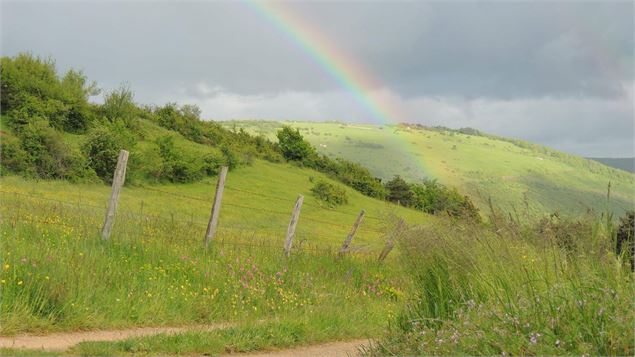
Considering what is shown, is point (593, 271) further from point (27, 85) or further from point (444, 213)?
point (27, 85)

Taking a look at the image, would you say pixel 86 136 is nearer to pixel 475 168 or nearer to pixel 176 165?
pixel 176 165

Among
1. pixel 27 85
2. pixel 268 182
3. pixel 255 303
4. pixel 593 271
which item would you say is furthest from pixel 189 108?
pixel 593 271

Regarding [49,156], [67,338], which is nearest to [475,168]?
[49,156]

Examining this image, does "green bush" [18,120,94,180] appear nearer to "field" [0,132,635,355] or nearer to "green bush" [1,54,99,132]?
"green bush" [1,54,99,132]

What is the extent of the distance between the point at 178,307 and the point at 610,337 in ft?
22.1

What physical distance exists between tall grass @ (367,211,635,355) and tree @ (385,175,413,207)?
74045 mm

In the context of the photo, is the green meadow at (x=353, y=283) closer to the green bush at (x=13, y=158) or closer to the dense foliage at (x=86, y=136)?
the dense foliage at (x=86, y=136)

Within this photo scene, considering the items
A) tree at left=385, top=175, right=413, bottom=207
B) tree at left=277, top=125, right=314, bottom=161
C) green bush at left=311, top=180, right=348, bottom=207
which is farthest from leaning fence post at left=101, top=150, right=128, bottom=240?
tree at left=277, top=125, right=314, bottom=161

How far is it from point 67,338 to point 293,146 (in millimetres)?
78340

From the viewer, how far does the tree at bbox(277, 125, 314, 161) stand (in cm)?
8531

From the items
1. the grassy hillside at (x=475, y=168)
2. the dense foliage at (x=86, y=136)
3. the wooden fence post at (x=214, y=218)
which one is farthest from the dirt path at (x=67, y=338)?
the grassy hillside at (x=475, y=168)

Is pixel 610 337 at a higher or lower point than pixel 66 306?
higher

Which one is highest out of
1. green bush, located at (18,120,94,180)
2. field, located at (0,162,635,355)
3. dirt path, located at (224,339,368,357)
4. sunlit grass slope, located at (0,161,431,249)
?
field, located at (0,162,635,355)

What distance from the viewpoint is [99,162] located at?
4897cm
